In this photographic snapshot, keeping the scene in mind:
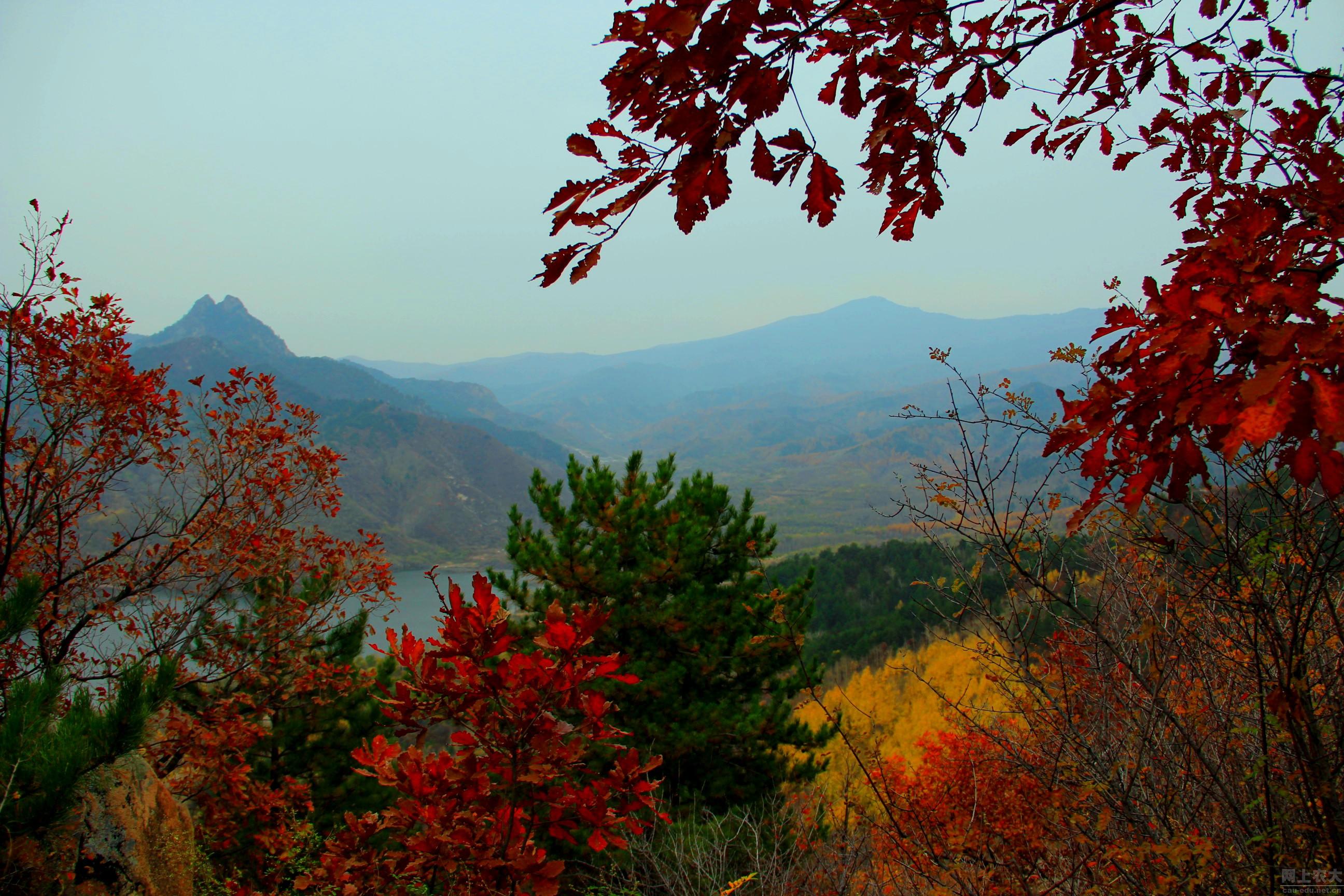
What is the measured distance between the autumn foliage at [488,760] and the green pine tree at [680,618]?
5.12m

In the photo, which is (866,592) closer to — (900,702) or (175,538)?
(900,702)

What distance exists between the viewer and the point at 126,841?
3242 mm

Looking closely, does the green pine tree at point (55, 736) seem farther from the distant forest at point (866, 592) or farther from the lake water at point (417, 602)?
the distant forest at point (866, 592)

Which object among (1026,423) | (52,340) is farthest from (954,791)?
(52,340)

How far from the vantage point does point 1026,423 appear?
2.67m

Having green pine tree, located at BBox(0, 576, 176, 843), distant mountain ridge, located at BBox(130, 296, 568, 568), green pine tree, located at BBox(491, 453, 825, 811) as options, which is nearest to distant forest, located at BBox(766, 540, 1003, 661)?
green pine tree, located at BBox(491, 453, 825, 811)

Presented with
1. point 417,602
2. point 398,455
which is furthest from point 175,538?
point 398,455

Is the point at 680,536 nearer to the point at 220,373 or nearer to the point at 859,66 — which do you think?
the point at 859,66

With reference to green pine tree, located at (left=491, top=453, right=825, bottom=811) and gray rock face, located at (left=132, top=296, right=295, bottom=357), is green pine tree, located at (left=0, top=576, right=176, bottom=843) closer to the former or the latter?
green pine tree, located at (left=491, top=453, right=825, bottom=811)

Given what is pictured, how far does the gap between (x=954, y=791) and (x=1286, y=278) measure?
23.1ft

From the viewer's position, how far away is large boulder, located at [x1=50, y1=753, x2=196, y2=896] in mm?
3000

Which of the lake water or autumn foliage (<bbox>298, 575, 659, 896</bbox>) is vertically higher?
autumn foliage (<bbox>298, 575, 659, 896</bbox>)

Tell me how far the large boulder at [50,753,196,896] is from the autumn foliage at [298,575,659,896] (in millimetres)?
1864

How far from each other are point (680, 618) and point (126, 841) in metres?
5.08
